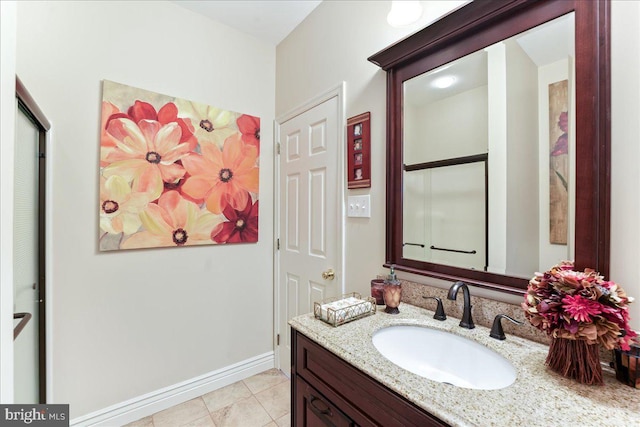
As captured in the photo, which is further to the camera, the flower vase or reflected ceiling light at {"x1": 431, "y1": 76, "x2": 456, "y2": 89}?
reflected ceiling light at {"x1": 431, "y1": 76, "x2": 456, "y2": 89}

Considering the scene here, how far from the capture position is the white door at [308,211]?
1.71m

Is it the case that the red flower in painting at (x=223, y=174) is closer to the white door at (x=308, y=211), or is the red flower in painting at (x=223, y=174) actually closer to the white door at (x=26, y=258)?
the white door at (x=308, y=211)

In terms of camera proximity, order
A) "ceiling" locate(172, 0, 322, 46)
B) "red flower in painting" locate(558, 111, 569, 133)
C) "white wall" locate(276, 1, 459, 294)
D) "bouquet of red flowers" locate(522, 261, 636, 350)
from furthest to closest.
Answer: "ceiling" locate(172, 0, 322, 46) → "white wall" locate(276, 1, 459, 294) → "red flower in painting" locate(558, 111, 569, 133) → "bouquet of red flowers" locate(522, 261, 636, 350)

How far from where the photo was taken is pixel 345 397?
2.83 ft

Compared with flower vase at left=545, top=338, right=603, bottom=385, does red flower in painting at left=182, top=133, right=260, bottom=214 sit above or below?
above

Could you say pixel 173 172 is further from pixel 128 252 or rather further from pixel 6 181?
pixel 6 181

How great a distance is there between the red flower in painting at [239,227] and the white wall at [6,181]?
4.79ft

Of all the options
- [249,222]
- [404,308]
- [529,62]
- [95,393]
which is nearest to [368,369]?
[404,308]

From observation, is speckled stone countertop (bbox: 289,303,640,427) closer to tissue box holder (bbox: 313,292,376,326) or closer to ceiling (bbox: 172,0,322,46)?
tissue box holder (bbox: 313,292,376,326)

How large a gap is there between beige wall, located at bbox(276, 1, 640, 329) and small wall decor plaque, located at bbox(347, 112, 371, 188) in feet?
0.11

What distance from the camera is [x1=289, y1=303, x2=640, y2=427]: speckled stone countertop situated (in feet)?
1.86

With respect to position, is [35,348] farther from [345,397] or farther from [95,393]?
[345,397]

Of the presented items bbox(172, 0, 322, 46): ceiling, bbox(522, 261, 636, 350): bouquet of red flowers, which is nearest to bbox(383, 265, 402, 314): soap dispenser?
bbox(522, 261, 636, 350): bouquet of red flowers

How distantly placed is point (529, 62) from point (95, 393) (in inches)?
106
